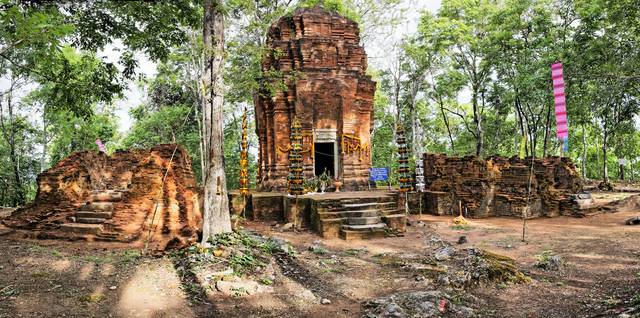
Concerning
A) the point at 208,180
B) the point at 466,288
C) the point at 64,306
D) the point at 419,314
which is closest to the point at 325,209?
the point at 208,180

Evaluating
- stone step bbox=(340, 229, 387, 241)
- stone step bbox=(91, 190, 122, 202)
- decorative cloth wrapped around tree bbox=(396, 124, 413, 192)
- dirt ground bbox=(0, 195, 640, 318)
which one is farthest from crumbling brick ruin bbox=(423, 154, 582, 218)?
stone step bbox=(91, 190, 122, 202)

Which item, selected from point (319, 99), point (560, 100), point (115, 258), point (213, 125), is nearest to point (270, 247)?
point (213, 125)

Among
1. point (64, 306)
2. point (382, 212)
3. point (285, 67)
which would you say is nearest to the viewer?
point (64, 306)

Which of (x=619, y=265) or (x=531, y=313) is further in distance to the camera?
(x=619, y=265)

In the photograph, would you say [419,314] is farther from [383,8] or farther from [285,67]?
[383,8]

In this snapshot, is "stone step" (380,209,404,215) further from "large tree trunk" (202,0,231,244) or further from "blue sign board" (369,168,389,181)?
"large tree trunk" (202,0,231,244)

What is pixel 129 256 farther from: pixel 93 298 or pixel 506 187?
pixel 506 187

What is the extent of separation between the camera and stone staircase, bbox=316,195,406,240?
11.3 metres

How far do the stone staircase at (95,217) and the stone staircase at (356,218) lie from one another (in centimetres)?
547

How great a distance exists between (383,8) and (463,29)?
5216 millimetres

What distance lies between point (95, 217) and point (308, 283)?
230 inches

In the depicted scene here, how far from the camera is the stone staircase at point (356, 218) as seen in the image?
37.0 feet

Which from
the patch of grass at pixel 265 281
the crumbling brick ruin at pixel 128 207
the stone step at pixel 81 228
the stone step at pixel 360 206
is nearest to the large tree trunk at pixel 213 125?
the crumbling brick ruin at pixel 128 207

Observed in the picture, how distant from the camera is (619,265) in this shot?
7.66 m
